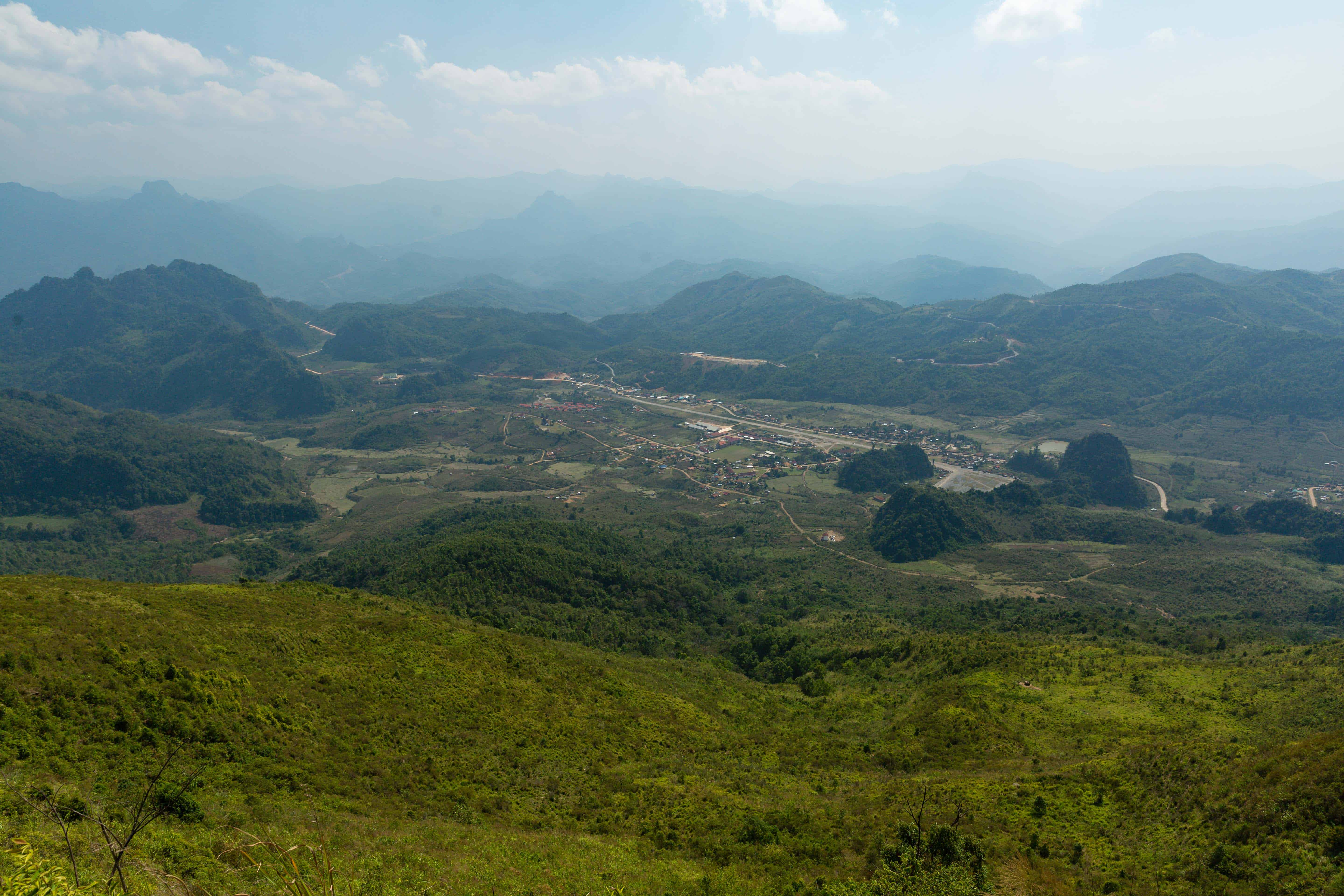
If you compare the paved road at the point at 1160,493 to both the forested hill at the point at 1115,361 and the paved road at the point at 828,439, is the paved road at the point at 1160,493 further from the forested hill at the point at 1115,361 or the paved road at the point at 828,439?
the forested hill at the point at 1115,361

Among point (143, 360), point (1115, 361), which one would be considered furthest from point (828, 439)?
point (143, 360)

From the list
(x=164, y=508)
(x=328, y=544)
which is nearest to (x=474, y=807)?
(x=328, y=544)

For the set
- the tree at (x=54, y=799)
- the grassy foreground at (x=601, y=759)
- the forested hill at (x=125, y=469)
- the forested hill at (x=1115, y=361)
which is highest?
the forested hill at (x=1115, y=361)

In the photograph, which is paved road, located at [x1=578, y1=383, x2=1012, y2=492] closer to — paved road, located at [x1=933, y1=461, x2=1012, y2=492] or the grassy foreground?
paved road, located at [x1=933, y1=461, x2=1012, y2=492]

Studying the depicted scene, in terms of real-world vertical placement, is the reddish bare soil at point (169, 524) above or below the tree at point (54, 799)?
below

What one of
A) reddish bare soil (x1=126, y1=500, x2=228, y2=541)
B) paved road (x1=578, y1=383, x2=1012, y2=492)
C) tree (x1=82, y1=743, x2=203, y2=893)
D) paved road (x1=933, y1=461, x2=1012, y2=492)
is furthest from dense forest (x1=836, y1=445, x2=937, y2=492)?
tree (x1=82, y1=743, x2=203, y2=893)

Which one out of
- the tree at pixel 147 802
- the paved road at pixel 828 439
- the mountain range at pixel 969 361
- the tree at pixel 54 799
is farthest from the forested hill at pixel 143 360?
the tree at pixel 54 799
